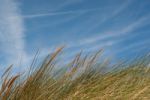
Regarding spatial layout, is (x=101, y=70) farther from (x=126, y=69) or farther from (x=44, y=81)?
(x=44, y=81)

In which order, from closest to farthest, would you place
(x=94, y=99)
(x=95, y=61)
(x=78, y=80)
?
1. (x=94, y=99)
2. (x=78, y=80)
3. (x=95, y=61)

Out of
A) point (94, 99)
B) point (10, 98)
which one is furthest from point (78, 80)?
point (10, 98)

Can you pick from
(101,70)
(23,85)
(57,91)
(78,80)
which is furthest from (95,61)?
(23,85)

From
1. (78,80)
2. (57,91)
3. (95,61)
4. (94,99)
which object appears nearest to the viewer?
(94,99)

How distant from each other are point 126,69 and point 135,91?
63cm

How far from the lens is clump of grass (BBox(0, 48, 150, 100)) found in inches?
132

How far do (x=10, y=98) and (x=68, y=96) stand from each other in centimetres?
54

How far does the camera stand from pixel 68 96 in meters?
3.41

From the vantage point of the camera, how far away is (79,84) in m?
3.70

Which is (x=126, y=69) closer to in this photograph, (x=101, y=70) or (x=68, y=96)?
(x=101, y=70)

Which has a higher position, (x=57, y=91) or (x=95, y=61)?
(x=95, y=61)

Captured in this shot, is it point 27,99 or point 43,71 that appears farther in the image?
point 43,71

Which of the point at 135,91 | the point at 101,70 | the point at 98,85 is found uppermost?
the point at 101,70

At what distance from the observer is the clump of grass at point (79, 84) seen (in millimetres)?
3357
